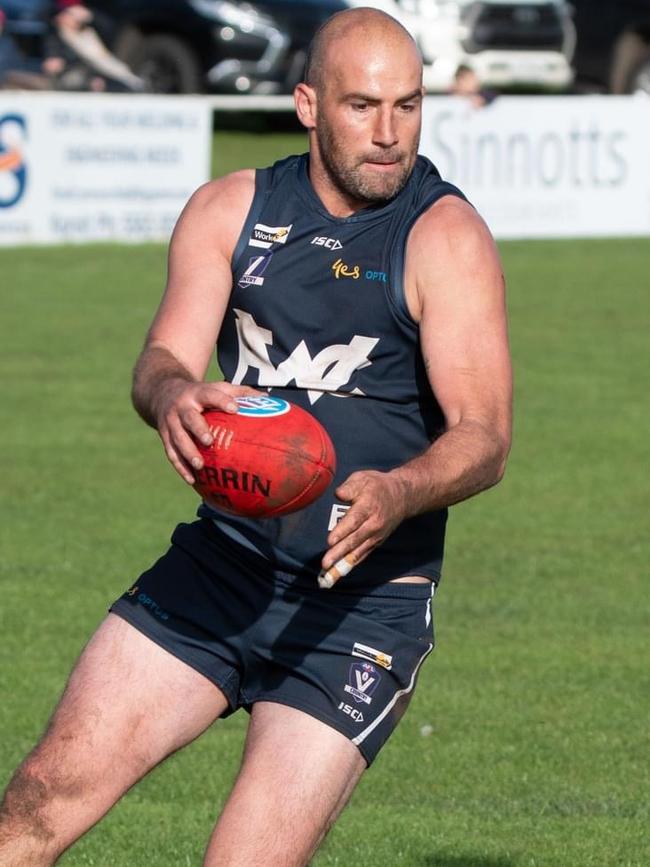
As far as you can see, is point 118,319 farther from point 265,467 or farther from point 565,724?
point 265,467

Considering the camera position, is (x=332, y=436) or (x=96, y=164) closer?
(x=332, y=436)

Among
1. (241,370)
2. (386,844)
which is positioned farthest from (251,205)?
(386,844)

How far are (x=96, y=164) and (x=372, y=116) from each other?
1475 cm

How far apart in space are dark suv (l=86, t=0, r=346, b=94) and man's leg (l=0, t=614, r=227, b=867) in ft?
72.7

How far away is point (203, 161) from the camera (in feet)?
65.1

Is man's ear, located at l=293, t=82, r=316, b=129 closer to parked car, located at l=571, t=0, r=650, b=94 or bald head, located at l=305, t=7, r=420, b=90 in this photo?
bald head, located at l=305, t=7, r=420, b=90

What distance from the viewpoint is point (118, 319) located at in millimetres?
15914

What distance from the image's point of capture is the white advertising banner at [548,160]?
67.8 feet

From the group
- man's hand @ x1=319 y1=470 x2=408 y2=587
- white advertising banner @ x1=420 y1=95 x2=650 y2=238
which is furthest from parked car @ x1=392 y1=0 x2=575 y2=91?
man's hand @ x1=319 y1=470 x2=408 y2=587

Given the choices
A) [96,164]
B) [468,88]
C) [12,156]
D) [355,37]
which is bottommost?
[96,164]

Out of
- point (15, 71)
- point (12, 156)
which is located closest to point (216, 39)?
point (15, 71)

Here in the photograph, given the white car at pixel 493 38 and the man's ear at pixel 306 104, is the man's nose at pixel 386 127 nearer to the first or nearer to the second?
the man's ear at pixel 306 104

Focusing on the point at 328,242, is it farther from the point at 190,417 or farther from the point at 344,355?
the point at 190,417

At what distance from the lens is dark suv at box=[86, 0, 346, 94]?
2611cm
